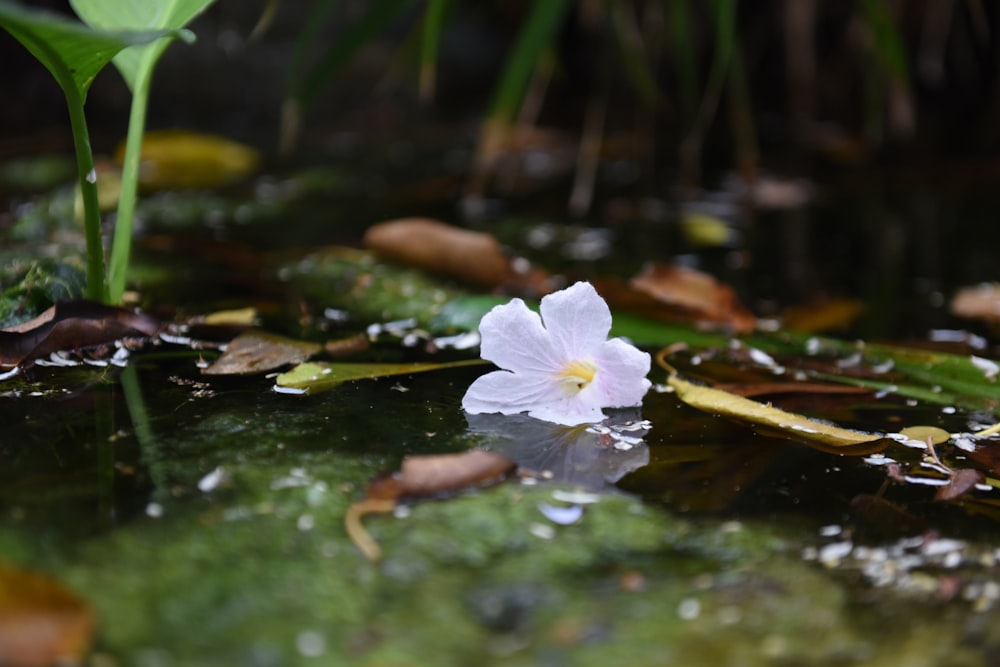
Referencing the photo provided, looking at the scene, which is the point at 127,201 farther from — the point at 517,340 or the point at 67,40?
the point at 517,340

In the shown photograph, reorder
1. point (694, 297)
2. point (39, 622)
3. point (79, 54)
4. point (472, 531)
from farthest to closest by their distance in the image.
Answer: point (694, 297) → point (79, 54) → point (472, 531) → point (39, 622)

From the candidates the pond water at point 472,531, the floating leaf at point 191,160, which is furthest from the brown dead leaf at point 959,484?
the floating leaf at point 191,160

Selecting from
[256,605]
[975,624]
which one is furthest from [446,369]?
[975,624]

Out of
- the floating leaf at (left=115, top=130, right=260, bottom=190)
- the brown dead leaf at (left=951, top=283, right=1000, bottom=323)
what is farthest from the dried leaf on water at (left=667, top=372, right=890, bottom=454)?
the floating leaf at (left=115, top=130, right=260, bottom=190)

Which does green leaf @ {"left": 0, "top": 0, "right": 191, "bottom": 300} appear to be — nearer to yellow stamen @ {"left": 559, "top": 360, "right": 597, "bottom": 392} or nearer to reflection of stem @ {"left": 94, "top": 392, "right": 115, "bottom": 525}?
reflection of stem @ {"left": 94, "top": 392, "right": 115, "bottom": 525}

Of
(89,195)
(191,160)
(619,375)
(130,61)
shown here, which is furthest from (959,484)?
(191,160)

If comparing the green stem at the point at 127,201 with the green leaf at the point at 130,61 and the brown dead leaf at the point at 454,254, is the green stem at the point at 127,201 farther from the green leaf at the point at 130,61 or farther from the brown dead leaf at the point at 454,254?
the brown dead leaf at the point at 454,254

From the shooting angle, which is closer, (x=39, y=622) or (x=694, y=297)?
Result: (x=39, y=622)
